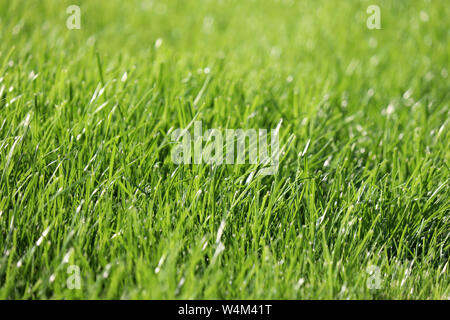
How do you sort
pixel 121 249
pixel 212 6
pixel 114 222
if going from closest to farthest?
1. pixel 121 249
2. pixel 114 222
3. pixel 212 6

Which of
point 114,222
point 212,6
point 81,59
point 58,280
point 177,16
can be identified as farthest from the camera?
point 212,6

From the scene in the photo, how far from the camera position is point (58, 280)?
1396 mm

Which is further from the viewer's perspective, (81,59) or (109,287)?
(81,59)

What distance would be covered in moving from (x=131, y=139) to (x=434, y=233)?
1230 mm

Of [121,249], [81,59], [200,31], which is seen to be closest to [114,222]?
[121,249]

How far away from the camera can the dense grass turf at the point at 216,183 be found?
4.78 ft

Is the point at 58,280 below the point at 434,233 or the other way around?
below

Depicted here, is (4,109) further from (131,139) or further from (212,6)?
Result: (212,6)

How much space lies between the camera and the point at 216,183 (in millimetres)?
1797

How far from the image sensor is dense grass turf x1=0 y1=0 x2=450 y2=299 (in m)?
1.46

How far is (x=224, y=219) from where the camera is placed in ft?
5.22

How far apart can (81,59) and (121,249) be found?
1619 millimetres

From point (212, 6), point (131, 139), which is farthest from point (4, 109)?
point (212, 6)
